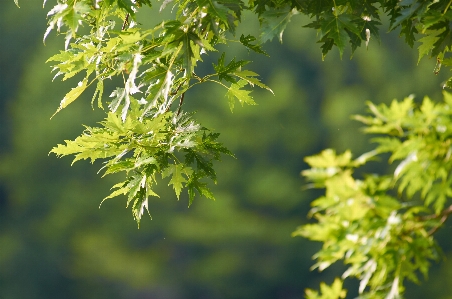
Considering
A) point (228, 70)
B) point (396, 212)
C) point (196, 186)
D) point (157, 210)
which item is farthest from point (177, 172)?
point (157, 210)

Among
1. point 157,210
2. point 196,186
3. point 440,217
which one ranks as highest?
point 157,210

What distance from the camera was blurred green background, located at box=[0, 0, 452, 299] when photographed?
10086 mm

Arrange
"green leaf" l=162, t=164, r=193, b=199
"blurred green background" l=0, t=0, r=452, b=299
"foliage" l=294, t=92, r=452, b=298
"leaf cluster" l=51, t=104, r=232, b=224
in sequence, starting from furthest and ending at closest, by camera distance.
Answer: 1. "blurred green background" l=0, t=0, r=452, b=299
2. "green leaf" l=162, t=164, r=193, b=199
3. "leaf cluster" l=51, t=104, r=232, b=224
4. "foliage" l=294, t=92, r=452, b=298

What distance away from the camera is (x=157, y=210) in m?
10.1

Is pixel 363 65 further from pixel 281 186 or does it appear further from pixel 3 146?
pixel 3 146

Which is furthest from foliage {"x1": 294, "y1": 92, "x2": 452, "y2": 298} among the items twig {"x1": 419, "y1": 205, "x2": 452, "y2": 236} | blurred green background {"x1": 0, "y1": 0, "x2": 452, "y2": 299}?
blurred green background {"x1": 0, "y1": 0, "x2": 452, "y2": 299}

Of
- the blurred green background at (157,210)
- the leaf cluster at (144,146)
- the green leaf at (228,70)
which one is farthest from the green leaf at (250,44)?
the blurred green background at (157,210)

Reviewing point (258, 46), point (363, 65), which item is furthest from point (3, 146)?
point (258, 46)

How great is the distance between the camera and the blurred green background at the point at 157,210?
10086mm

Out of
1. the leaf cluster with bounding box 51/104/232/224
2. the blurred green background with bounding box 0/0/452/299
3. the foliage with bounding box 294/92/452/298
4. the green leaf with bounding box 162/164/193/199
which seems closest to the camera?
the foliage with bounding box 294/92/452/298

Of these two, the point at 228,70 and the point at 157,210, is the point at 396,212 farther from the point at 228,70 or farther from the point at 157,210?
the point at 157,210

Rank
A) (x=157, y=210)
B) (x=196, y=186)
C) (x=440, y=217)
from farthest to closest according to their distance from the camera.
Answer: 1. (x=157, y=210)
2. (x=196, y=186)
3. (x=440, y=217)

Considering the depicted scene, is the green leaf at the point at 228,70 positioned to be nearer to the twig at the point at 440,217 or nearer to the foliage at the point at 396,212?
the foliage at the point at 396,212

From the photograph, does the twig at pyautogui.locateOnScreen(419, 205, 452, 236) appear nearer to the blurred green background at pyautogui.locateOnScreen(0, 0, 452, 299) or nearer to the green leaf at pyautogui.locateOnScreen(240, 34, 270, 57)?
the green leaf at pyautogui.locateOnScreen(240, 34, 270, 57)
